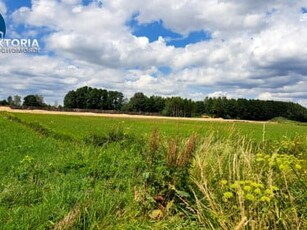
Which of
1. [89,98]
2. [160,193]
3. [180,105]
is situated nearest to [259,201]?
[160,193]

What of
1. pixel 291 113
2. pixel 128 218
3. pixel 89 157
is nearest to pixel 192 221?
pixel 128 218

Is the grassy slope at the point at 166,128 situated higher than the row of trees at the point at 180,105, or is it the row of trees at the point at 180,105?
the row of trees at the point at 180,105

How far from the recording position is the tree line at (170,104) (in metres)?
116

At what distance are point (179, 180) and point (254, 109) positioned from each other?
123579mm

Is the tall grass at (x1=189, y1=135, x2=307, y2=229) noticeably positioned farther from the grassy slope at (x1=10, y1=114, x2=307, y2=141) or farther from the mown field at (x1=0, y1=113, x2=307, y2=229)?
the grassy slope at (x1=10, y1=114, x2=307, y2=141)

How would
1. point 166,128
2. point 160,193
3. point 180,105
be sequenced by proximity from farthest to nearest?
point 180,105
point 166,128
point 160,193

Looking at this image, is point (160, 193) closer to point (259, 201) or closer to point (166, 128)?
point (259, 201)

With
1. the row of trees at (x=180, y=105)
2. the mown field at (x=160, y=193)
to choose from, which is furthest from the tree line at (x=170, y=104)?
the mown field at (x=160, y=193)

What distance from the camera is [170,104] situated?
112938 mm

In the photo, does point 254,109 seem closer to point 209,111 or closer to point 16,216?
point 209,111

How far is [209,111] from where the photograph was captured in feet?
379

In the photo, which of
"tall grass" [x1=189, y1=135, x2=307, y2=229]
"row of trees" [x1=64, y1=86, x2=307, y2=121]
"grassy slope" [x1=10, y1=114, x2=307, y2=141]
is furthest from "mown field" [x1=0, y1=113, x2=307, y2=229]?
"row of trees" [x1=64, y1=86, x2=307, y2=121]

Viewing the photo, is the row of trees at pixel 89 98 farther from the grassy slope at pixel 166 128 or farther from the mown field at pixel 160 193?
the mown field at pixel 160 193

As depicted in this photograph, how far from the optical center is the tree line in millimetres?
116125
